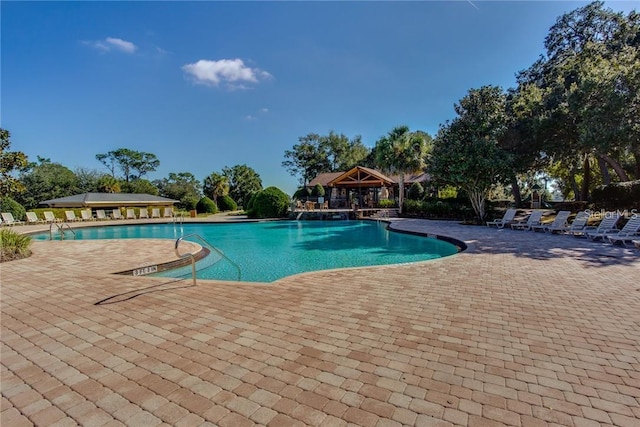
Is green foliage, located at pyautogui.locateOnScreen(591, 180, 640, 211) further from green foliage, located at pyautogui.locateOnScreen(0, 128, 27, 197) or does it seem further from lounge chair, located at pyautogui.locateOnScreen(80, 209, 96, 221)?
lounge chair, located at pyautogui.locateOnScreen(80, 209, 96, 221)

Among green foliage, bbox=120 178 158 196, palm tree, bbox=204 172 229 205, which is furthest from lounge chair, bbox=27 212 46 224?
green foliage, bbox=120 178 158 196

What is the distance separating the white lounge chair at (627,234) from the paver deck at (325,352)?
4.93 metres

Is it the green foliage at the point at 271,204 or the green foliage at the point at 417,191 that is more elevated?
the green foliage at the point at 417,191

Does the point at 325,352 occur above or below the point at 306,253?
above

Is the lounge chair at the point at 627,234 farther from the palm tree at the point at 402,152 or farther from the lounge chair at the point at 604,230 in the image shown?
the palm tree at the point at 402,152

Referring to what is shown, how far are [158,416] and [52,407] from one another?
0.85 m

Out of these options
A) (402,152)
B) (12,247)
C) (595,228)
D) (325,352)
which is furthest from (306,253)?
(402,152)

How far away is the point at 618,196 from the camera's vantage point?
16094 mm

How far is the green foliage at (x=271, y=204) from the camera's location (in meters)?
25.9

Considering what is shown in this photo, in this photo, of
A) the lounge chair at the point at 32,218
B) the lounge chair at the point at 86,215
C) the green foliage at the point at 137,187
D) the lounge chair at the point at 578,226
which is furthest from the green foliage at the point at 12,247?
the green foliage at the point at 137,187

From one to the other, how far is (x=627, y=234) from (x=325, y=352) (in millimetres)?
11754

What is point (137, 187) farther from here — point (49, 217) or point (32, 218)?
point (32, 218)

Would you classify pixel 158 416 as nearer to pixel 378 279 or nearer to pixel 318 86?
pixel 378 279

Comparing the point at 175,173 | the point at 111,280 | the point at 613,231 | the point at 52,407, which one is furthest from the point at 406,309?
the point at 175,173
